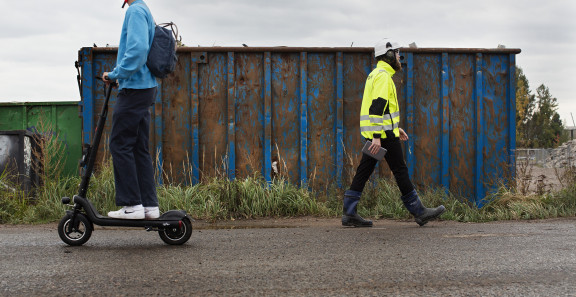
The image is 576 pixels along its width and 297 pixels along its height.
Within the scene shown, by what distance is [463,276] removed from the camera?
323 centimetres

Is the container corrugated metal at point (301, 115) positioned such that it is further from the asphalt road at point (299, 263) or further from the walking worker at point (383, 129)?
the asphalt road at point (299, 263)

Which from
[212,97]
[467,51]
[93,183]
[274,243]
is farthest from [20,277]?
[467,51]

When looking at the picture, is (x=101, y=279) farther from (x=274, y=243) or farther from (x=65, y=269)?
(x=274, y=243)

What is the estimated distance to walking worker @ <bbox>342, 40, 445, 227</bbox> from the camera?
18.0ft

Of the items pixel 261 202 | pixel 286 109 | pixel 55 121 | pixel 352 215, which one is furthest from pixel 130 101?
pixel 55 121

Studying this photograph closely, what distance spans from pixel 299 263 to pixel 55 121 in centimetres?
652

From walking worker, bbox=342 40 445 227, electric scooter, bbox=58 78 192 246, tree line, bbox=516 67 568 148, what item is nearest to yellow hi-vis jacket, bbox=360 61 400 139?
walking worker, bbox=342 40 445 227

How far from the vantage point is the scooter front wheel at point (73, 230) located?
4.22 meters

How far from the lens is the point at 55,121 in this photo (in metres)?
8.75

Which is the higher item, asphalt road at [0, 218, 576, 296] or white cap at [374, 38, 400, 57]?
white cap at [374, 38, 400, 57]

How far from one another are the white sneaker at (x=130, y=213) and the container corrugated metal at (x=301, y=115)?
10.5 ft

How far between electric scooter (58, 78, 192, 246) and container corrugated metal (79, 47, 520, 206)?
312 centimetres

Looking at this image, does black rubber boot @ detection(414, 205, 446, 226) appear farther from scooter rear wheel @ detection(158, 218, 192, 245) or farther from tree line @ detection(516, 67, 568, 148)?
tree line @ detection(516, 67, 568, 148)

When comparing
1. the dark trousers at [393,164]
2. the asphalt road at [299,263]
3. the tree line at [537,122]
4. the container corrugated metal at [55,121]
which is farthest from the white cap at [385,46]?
the tree line at [537,122]
